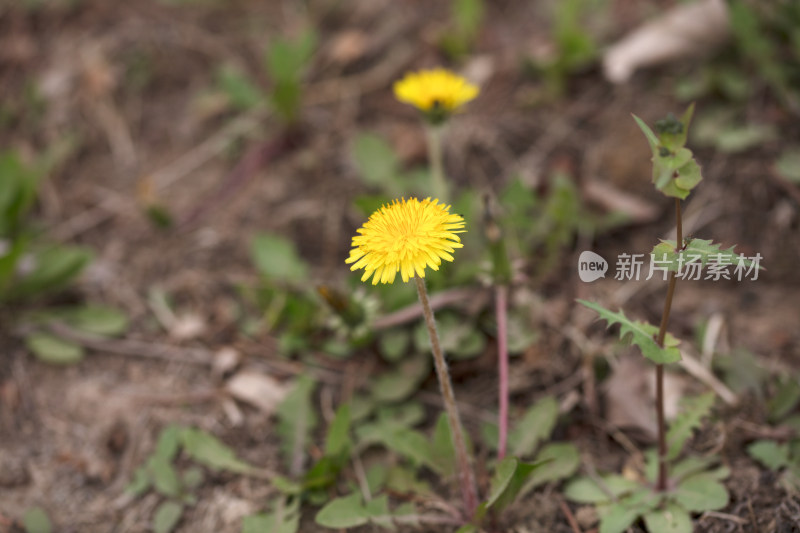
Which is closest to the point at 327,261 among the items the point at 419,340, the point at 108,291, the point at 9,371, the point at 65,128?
the point at 419,340

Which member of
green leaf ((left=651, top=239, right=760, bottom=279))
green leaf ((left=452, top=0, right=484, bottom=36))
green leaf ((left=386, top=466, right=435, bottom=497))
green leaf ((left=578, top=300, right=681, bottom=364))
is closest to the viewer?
green leaf ((left=651, top=239, right=760, bottom=279))

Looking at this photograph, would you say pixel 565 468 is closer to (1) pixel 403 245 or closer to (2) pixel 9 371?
(1) pixel 403 245

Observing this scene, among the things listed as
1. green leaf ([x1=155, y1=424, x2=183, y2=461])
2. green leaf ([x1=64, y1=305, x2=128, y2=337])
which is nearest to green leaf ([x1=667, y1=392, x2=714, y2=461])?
green leaf ([x1=155, y1=424, x2=183, y2=461])

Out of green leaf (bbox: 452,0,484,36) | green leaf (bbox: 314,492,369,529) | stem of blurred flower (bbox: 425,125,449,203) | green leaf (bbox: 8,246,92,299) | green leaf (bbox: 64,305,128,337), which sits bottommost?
green leaf (bbox: 314,492,369,529)

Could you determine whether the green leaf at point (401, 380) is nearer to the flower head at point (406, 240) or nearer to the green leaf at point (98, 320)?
the flower head at point (406, 240)

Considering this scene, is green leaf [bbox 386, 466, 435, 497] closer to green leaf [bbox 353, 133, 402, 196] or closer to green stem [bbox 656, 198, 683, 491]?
green stem [bbox 656, 198, 683, 491]
